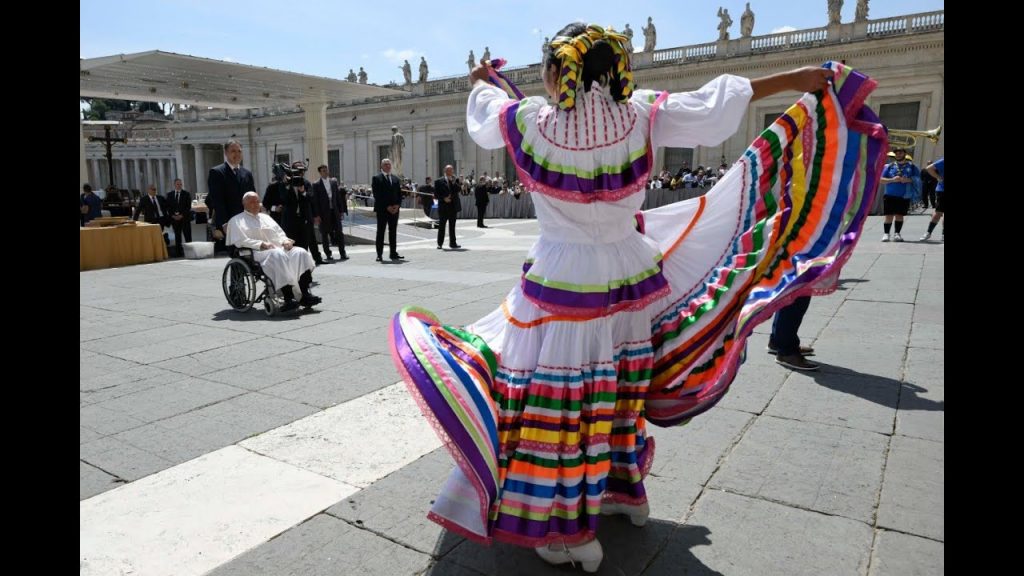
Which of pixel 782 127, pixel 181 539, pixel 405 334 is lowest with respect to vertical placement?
pixel 181 539

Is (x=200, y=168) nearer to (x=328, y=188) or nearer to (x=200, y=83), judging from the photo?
(x=200, y=83)

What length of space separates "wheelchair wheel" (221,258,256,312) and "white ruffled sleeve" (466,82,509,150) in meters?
5.20

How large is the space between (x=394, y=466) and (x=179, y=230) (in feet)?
41.3

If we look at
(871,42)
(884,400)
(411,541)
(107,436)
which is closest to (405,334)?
(411,541)

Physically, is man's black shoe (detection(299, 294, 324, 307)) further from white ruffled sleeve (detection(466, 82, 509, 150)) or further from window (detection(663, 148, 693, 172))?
window (detection(663, 148, 693, 172))

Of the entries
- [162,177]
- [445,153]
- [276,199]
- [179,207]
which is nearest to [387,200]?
[276,199]

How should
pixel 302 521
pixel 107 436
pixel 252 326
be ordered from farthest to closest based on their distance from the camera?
pixel 252 326 < pixel 107 436 < pixel 302 521

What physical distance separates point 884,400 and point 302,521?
10.9 ft

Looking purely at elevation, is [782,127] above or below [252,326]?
above

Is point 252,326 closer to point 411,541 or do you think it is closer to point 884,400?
point 411,541

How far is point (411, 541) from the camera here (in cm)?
238

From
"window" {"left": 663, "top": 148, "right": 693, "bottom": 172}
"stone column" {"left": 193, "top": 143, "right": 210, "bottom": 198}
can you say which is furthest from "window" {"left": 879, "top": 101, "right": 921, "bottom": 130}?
"stone column" {"left": 193, "top": 143, "right": 210, "bottom": 198}

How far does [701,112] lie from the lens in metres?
2.01
